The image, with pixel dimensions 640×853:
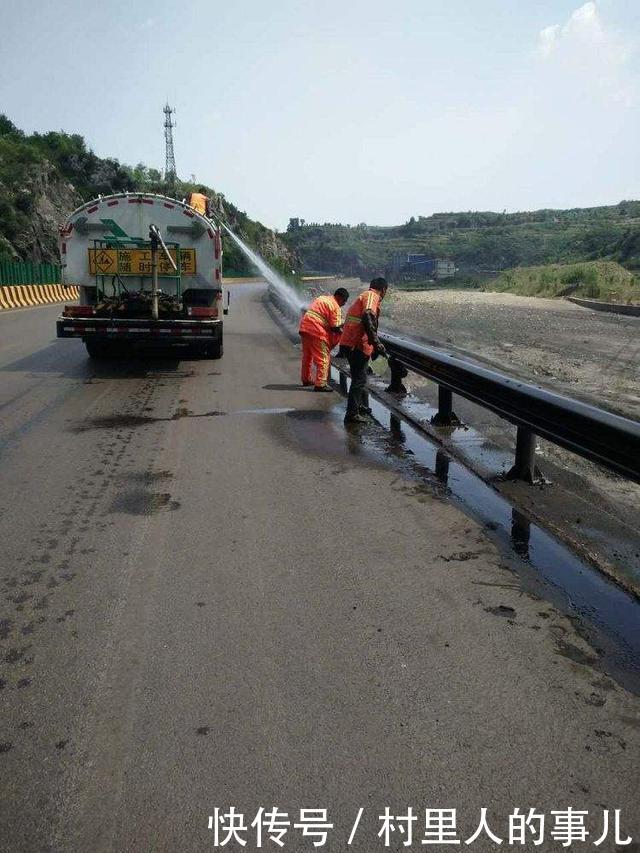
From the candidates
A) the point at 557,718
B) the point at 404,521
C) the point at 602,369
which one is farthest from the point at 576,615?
the point at 602,369

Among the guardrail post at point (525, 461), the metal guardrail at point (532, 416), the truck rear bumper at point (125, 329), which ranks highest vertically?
the truck rear bumper at point (125, 329)

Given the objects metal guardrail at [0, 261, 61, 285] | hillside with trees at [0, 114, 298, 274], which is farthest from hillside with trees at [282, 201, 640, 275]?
metal guardrail at [0, 261, 61, 285]

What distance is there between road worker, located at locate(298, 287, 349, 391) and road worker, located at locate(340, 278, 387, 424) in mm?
1321

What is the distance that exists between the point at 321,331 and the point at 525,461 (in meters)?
4.74

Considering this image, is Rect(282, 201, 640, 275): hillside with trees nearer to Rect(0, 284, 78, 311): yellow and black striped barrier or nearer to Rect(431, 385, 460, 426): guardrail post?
Rect(0, 284, 78, 311): yellow and black striped barrier

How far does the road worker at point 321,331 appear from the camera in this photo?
10.2 metres

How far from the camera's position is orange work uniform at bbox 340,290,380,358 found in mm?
8375

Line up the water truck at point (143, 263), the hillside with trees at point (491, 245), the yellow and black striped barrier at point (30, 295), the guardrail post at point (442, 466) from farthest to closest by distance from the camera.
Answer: the hillside with trees at point (491, 245) < the yellow and black striped barrier at point (30, 295) < the water truck at point (143, 263) < the guardrail post at point (442, 466)

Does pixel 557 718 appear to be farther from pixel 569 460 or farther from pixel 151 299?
pixel 151 299

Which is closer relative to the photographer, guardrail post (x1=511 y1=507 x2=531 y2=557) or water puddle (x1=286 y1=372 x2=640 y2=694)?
water puddle (x1=286 y1=372 x2=640 y2=694)

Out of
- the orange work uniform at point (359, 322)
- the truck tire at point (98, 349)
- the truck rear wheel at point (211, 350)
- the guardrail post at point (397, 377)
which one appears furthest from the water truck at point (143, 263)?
the orange work uniform at point (359, 322)

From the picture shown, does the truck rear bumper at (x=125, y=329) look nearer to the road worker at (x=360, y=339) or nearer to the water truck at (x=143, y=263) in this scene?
the water truck at (x=143, y=263)

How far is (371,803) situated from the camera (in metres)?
2.50

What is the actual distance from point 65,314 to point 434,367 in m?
6.48
